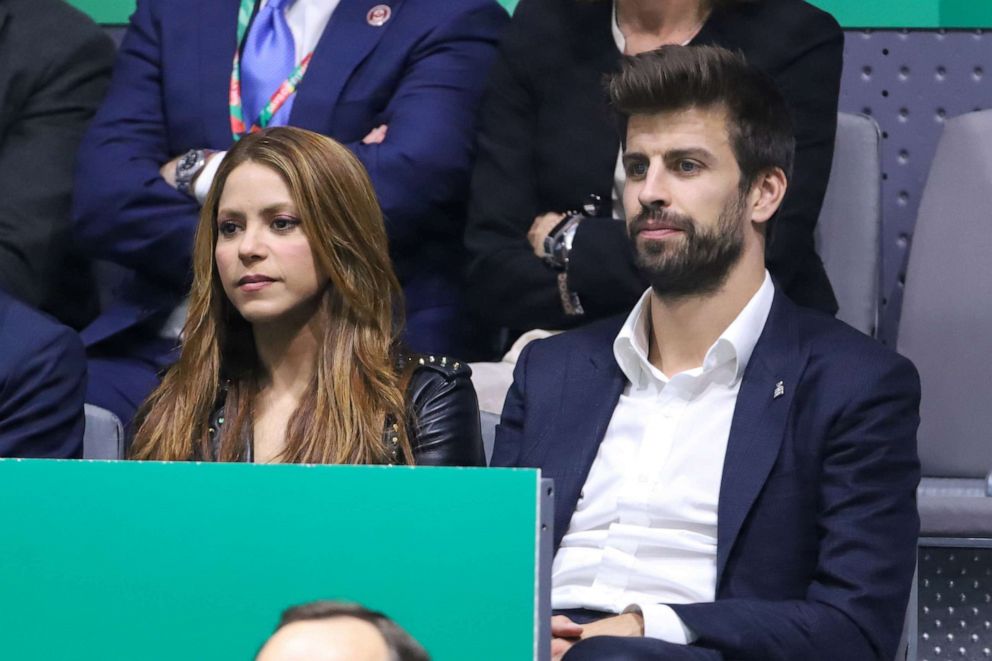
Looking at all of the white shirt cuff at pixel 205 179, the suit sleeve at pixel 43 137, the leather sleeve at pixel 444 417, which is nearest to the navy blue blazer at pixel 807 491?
the leather sleeve at pixel 444 417

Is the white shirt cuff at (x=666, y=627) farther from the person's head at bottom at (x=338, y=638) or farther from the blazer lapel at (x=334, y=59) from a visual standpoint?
the blazer lapel at (x=334, y=59)

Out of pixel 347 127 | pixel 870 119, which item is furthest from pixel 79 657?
pixel 870 119

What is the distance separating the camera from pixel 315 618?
1.29 metres

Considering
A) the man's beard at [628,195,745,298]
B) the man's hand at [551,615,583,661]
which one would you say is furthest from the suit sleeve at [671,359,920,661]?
the man's beard at [628,195,745,298]

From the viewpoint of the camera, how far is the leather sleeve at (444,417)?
214 centimetres

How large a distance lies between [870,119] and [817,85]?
9.0 inches

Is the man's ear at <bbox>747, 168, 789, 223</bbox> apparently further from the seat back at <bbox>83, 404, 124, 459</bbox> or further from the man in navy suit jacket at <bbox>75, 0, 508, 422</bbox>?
the seat back at <bbox>83, 404, 124, 459</bbox>

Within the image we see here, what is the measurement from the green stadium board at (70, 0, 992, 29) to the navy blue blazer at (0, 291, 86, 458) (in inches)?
61.9

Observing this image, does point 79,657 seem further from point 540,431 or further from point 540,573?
point 540,431

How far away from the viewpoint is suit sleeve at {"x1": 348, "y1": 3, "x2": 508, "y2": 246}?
2.63m

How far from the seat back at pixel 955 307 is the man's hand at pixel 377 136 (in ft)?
3.07

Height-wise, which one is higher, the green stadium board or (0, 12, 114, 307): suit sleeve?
the green stadium board

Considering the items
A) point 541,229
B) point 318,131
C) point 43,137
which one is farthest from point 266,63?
point 541,229

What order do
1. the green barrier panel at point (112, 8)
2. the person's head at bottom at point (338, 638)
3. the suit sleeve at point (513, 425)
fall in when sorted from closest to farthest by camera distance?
the person's head at bottom at point (338, 638) < the suit sleeve at point (513, 425) < the green barrier panel at point (112, 8)
